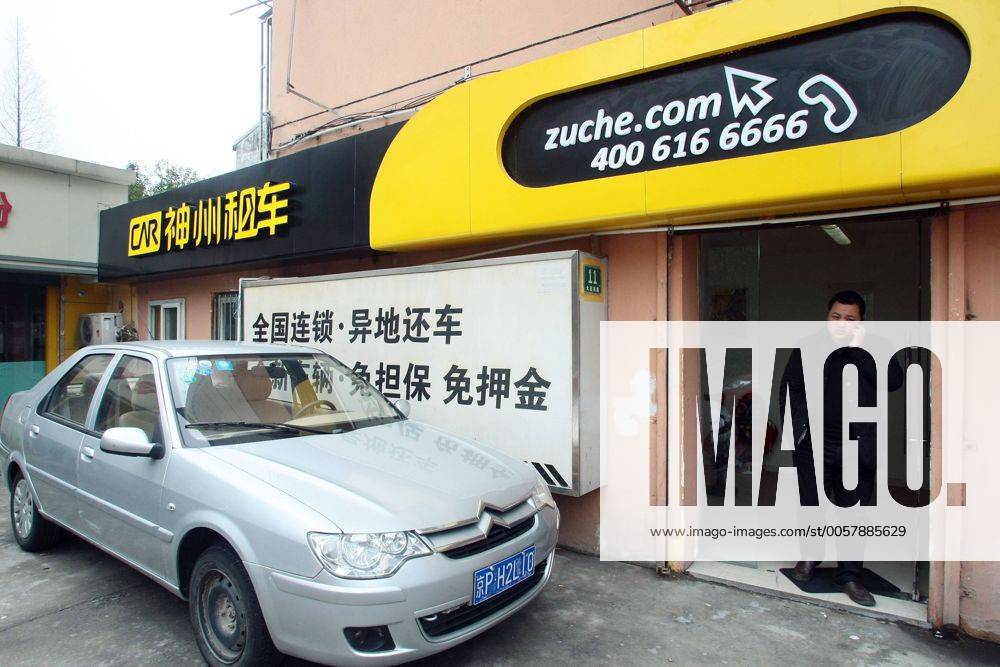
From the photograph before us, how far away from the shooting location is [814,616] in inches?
142

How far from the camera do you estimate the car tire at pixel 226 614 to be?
2.62m

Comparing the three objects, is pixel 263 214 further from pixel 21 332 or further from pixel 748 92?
pixel 21 332

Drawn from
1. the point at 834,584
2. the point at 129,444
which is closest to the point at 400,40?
the point at 129,444

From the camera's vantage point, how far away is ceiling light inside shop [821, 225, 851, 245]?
18.5ft

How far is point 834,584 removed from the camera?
3.98 m

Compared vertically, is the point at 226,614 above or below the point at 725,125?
below

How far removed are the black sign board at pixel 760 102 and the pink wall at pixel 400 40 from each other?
1.19 meters

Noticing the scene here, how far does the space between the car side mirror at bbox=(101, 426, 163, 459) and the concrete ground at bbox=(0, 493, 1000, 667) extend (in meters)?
1.05

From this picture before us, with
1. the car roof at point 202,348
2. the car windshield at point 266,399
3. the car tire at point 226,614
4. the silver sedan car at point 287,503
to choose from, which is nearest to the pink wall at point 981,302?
the silver sedan car at point 287,503

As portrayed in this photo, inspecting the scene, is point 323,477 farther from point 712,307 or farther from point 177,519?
point 712,307

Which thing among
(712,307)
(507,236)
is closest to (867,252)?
(712,307)

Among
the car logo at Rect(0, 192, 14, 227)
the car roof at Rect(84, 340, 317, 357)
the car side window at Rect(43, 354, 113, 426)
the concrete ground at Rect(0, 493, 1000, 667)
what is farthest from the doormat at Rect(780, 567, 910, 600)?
the car logo at Rect(0, 192, 14, 227)

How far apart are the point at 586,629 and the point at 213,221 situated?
6.52 m

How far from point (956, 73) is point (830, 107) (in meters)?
0.59
